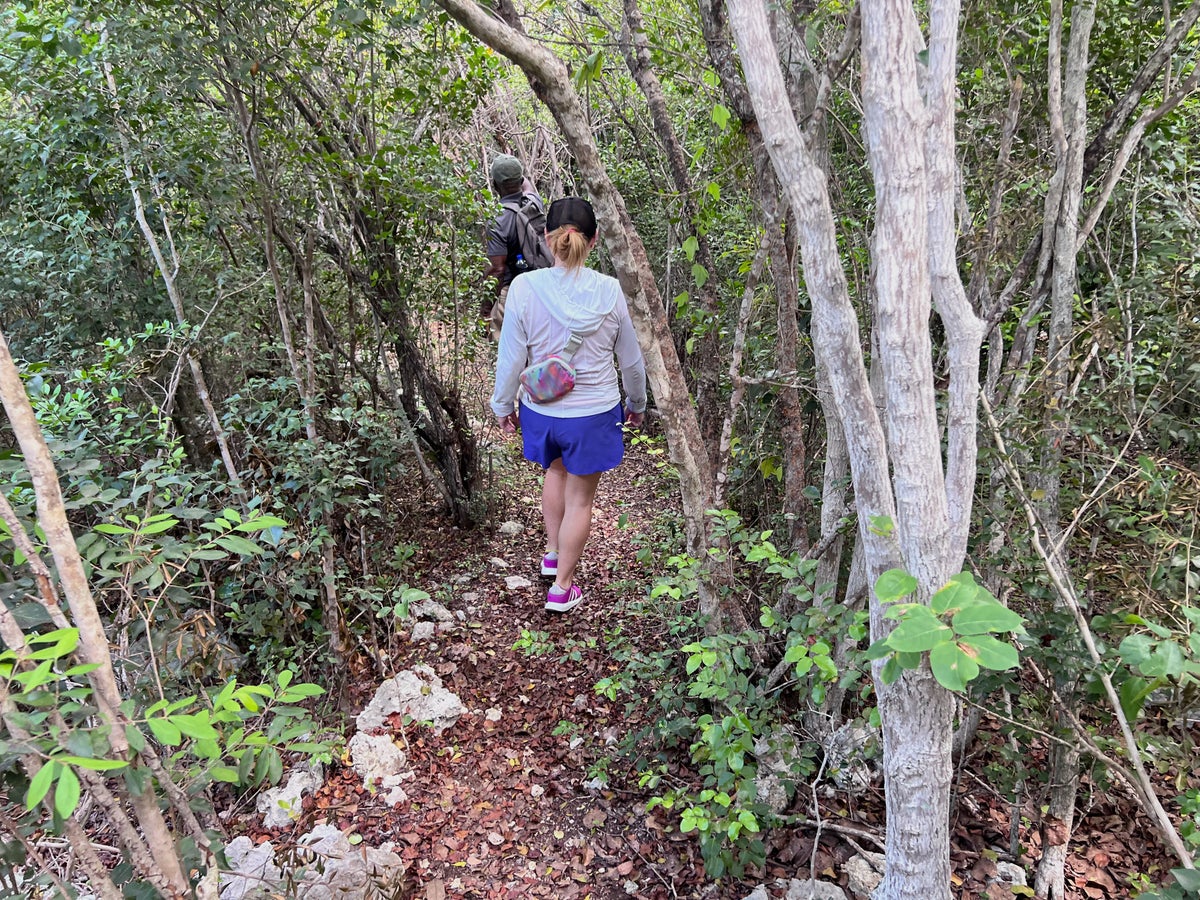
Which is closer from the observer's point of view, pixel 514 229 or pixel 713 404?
pixel 713 404

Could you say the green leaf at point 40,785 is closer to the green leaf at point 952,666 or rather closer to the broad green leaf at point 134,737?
the broad green leaf at point 134,737

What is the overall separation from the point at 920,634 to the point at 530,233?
3414 mm

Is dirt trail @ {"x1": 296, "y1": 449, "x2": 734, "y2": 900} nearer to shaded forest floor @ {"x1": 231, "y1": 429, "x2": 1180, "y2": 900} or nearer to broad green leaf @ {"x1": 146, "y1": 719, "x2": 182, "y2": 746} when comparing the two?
shaded forest floor @ {"x1": 231, "y1": 429, "x2": 1180, "y2": 900}

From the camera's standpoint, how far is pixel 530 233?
3.98 m

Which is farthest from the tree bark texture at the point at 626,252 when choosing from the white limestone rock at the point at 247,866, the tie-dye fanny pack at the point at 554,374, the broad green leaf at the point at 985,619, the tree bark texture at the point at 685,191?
the white limestone rock at the point at 247,866

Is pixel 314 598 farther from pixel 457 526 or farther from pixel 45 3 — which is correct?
pixel 45 3

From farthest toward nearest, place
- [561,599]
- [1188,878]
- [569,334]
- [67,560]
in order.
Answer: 1. [561,599]
2. [569,334]
3. [1188,878]
4. [67,560]

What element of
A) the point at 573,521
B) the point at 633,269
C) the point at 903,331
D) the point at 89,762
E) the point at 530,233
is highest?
the point at 530,233

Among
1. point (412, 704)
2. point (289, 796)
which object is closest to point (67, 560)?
point (289, 796)

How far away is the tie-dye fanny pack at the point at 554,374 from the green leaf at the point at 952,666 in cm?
209

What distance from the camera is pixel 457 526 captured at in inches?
169

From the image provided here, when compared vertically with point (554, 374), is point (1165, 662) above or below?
below

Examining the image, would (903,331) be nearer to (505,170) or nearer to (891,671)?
(891,671)

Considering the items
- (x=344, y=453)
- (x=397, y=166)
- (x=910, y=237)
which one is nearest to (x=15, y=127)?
(x=397, y=166)
